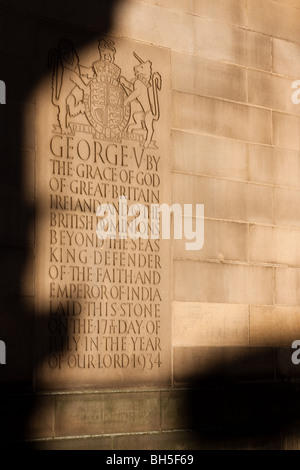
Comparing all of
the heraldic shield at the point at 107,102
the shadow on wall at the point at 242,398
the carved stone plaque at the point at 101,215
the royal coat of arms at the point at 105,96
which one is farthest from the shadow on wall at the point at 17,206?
the shadow on wall at the point at 242,398

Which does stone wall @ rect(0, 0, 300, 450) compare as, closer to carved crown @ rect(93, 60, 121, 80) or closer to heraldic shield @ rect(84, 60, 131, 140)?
carved crown @ rect(93, 60, 121, 80)

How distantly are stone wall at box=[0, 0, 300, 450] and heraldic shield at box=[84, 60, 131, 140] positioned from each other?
0.44m

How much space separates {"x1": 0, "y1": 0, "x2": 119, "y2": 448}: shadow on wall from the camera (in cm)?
855

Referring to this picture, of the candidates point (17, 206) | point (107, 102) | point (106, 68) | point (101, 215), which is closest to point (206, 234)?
→ point (101, 215)

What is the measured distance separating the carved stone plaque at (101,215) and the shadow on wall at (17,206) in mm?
122

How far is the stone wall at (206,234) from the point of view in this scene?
8.76 meters

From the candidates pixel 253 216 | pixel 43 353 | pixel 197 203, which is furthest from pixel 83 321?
pixel 253 216

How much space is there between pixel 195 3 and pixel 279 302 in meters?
4.13

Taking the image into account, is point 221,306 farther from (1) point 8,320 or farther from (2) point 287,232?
(1) point 8,320

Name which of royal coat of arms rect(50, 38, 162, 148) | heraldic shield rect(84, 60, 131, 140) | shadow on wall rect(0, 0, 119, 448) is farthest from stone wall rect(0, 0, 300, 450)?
heraldic shield rect(84, 60, 131, 140)

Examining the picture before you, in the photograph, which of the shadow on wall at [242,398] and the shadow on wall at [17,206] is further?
the shadow on wall at [242,398]

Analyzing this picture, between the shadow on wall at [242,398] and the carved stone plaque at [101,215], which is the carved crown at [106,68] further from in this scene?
the shadow on wall at [242,398]

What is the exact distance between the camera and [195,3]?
10.5m

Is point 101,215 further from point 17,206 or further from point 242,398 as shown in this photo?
point 242,398
